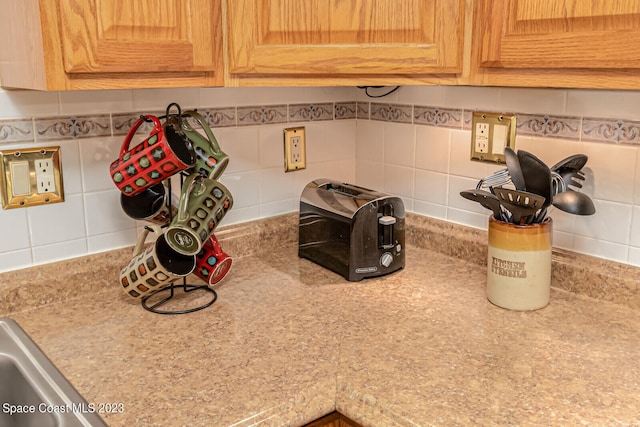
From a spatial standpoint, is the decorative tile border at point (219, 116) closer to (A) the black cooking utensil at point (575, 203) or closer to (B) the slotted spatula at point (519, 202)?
(B) the slotted spatula at point (519, 202)

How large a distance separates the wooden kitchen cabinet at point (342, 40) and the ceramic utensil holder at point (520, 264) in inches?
13.1

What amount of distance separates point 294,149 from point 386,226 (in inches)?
15.7

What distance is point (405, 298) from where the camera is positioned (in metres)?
1.29

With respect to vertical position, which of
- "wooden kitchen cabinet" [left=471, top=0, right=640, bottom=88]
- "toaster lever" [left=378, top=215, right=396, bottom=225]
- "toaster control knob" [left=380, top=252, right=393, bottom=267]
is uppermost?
"wooden kitchen cabinet" [left=471, top=0, right=640, bottom=88]

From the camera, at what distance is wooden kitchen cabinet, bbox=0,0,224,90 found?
3.07 ft

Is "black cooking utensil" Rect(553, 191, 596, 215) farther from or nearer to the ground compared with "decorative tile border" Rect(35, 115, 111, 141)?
nearer to the ground

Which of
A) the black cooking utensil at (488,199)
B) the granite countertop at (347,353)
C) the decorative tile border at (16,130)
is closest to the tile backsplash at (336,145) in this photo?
the decorative tile border at (16,130)

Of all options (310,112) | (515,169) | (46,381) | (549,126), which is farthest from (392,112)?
(46,381)

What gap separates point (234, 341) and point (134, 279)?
268 millimetres

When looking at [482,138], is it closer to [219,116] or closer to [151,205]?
[219,116]

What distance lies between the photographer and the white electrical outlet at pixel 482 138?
4.74 ft

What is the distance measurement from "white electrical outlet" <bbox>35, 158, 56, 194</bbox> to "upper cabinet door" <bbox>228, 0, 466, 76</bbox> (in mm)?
445

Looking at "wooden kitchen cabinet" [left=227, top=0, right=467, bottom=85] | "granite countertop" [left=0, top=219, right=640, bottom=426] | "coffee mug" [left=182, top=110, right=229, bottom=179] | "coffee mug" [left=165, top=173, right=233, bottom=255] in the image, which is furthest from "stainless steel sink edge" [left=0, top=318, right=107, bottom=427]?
"wooden kitchen cabinet" [left=227, top=0, right=467, bottom=85]

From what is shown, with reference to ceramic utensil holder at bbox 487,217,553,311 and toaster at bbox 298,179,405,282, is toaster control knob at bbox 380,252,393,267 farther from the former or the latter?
ceramic utensil holder at bbox 487,217,553,311
